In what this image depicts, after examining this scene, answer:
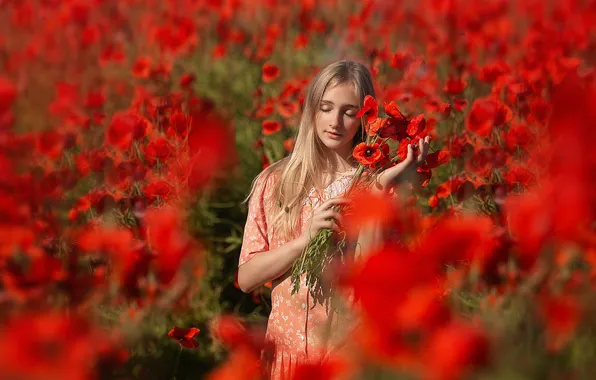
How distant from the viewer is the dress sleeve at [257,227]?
1.84 m

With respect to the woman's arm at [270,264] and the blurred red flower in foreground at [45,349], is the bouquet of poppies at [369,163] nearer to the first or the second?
the woman's arm at [270,264]

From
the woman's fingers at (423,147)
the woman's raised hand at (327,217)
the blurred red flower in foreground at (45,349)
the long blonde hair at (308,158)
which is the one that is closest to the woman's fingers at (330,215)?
the woman's raised hand at (327,217)

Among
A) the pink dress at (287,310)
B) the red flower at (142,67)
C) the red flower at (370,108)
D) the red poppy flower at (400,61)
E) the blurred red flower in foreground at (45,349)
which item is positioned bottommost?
the pink dress at (287,310)

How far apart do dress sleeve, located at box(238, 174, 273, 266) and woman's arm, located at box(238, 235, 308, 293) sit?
0.05 meters

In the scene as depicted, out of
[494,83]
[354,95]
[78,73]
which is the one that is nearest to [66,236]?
[354,95]

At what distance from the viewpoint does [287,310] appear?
1.80 m

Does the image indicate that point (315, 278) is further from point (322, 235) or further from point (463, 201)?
point (463, 201)

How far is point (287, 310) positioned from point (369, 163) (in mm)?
562

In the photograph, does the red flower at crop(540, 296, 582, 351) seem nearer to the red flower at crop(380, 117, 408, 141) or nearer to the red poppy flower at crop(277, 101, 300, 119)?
the red flower at crop(380, 117, 408, 141)

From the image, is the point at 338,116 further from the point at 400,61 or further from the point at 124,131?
the point at 400,61

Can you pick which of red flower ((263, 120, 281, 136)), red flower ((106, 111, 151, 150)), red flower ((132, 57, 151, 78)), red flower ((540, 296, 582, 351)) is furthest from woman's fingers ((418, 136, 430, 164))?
red flower ((132, 57, 151, 78))

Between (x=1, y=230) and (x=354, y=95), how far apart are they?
3.20 ft

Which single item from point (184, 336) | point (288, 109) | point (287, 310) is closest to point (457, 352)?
point (287, 310)

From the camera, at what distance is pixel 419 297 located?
1.96 feet
